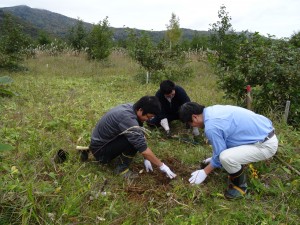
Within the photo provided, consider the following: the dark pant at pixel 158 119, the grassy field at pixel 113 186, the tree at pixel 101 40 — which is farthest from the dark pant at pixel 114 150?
the tree at pixel 101 40

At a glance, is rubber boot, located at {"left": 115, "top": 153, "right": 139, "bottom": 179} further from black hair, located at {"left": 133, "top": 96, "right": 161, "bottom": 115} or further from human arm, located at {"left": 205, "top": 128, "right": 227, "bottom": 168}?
human arm, located at {"left": 205, "top": 128, "right": 227, "bottom": 168}

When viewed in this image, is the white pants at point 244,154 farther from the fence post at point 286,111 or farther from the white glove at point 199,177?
the fence post at point 286,111

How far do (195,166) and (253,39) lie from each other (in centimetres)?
279

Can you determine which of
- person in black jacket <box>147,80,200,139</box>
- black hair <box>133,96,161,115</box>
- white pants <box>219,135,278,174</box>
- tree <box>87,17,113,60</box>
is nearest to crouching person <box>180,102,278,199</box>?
white pants <box>219,135,278,174</box>

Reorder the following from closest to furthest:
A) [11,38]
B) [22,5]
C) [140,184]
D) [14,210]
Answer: [14,210]
[140,184]
[11,38]
[22,5]

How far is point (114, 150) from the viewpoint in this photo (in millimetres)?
2977

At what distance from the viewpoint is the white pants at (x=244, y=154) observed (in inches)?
103

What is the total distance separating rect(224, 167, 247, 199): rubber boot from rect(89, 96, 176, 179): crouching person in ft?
1.88

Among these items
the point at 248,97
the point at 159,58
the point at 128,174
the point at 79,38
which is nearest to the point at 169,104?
the point at 248,97

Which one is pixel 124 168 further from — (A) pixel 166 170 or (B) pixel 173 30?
(B) pixel 173 30

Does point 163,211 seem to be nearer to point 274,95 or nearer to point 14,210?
point 14,210

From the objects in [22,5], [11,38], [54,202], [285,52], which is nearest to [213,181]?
[54,202]

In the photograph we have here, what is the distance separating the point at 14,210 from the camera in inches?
80.9

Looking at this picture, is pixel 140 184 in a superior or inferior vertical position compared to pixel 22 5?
inferior
